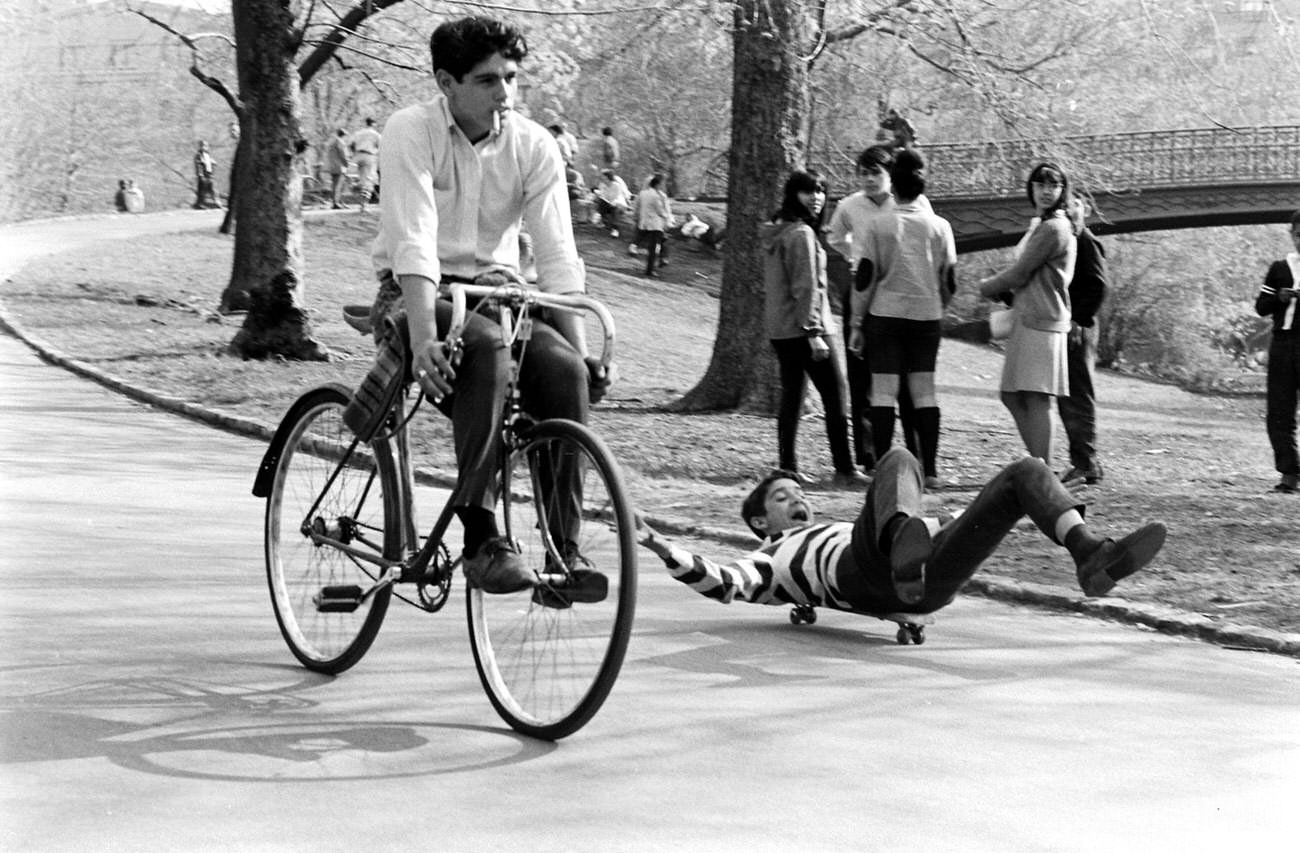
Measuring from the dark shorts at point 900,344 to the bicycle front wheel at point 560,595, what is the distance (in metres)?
6.32

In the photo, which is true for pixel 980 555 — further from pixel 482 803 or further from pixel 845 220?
pixel 845 220

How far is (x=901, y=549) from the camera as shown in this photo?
19.2 ft

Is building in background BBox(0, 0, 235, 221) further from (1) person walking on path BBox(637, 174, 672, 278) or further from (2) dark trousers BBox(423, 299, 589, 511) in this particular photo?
(2) dark trousers BBox(423, 299, 589, 511)

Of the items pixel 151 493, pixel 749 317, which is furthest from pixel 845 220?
pixel 151 493

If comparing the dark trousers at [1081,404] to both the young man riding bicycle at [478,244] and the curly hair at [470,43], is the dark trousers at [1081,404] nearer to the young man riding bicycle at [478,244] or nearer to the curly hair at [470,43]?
the young man riding bicycle at [478,244]

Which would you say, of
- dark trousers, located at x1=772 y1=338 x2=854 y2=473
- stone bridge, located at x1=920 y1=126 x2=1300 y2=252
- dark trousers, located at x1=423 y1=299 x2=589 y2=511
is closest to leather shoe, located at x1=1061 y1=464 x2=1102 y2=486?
dark trousers, located at x1=772 y1=338 x2=854 y2=473

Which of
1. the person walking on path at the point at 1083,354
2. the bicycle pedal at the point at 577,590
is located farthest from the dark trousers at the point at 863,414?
the bicycle pedal at the point at 577,590

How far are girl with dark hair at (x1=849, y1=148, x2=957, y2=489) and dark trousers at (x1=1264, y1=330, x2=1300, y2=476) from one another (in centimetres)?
225

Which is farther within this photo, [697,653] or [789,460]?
[789,460]

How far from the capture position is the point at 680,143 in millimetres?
49031

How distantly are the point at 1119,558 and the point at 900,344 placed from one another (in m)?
5.78

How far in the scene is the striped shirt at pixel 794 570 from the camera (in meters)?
6.44

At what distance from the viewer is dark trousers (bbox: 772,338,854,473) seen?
11.5 m

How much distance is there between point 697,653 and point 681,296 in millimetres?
29169
